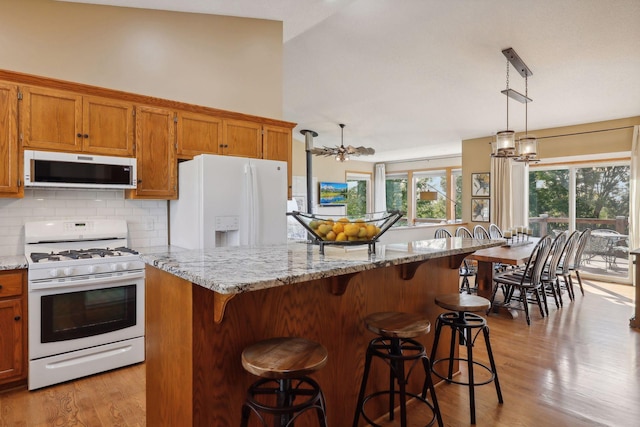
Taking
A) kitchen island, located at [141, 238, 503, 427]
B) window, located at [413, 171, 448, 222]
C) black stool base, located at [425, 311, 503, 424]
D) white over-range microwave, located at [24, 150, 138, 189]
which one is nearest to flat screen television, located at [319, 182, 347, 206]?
window, located at [413, 171, 448, 222]

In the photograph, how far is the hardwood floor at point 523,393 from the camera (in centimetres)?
223

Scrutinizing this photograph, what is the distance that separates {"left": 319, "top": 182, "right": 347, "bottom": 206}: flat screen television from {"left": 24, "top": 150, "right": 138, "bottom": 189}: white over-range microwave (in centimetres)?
677

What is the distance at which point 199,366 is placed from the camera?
1452 mm

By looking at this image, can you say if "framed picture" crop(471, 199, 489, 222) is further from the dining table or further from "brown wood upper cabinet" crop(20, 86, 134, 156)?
"brown wood upper cabinet" crop(20, 86, 134, 156)

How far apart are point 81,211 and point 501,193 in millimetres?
6650

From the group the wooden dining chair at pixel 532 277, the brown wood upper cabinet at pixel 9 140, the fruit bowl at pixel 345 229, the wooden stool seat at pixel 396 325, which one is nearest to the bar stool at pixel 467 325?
the wooden stool seat at pixel 396 325

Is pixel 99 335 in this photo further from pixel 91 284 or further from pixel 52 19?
pixel 52 19

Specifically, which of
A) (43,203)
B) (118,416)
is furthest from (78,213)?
(118,416)

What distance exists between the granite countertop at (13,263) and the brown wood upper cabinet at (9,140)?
479 millimetres

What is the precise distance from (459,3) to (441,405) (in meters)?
3.34

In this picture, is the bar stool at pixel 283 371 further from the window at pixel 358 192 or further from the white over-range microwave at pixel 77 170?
the window at pixel 358 192

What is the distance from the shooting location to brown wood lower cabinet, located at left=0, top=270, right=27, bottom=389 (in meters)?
2.53

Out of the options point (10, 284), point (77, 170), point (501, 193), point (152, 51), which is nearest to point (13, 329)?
point (10, 284)

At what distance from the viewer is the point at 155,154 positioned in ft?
11.0
